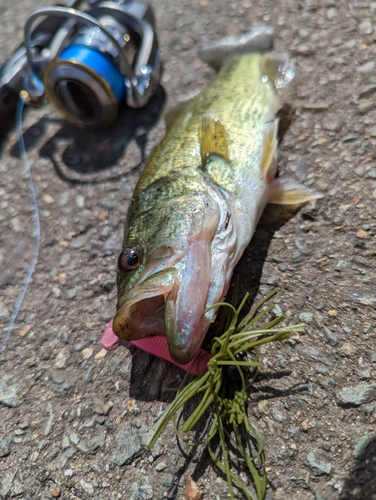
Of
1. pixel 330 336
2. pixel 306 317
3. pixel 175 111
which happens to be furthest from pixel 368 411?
pixel 175 111

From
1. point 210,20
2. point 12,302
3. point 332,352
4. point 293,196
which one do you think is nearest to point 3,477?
point 12,302

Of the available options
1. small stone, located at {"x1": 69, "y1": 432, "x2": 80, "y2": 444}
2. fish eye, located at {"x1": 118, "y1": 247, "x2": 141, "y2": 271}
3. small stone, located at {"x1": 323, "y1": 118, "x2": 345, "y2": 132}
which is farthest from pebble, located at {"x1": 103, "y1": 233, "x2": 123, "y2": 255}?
small stone, located at {"x1": 323, "y1": 118, "x2": 345, "y2": 132}

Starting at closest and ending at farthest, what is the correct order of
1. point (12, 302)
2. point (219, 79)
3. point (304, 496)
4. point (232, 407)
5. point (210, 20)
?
1. point (304, 496)
2. point (232, 407)
3. point (12, 302)
4. point (219, 79)
5. point (210, 20)

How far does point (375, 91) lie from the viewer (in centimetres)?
326

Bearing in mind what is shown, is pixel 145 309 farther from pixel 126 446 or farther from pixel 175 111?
pixel 175 111

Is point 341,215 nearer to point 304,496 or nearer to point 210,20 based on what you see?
point 304,496

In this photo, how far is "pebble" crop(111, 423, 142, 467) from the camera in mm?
2285

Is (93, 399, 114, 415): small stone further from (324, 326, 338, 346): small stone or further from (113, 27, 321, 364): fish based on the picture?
(324, 326, 338, 346): small stone

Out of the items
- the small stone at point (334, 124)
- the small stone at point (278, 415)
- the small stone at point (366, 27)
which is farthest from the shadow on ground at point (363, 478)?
the small stone at point (366, 27)

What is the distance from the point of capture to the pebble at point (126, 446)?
2285 mm

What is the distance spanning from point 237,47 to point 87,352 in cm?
248

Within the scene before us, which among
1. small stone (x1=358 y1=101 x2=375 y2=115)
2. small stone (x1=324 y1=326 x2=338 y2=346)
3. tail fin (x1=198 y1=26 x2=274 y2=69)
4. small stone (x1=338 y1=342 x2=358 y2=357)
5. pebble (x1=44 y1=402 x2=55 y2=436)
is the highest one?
tail fin (x1=198 y1=26 x2=274 y2=69)

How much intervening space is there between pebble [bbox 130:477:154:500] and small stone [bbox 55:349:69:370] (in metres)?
0.82

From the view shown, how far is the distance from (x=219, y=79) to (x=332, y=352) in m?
2.04
